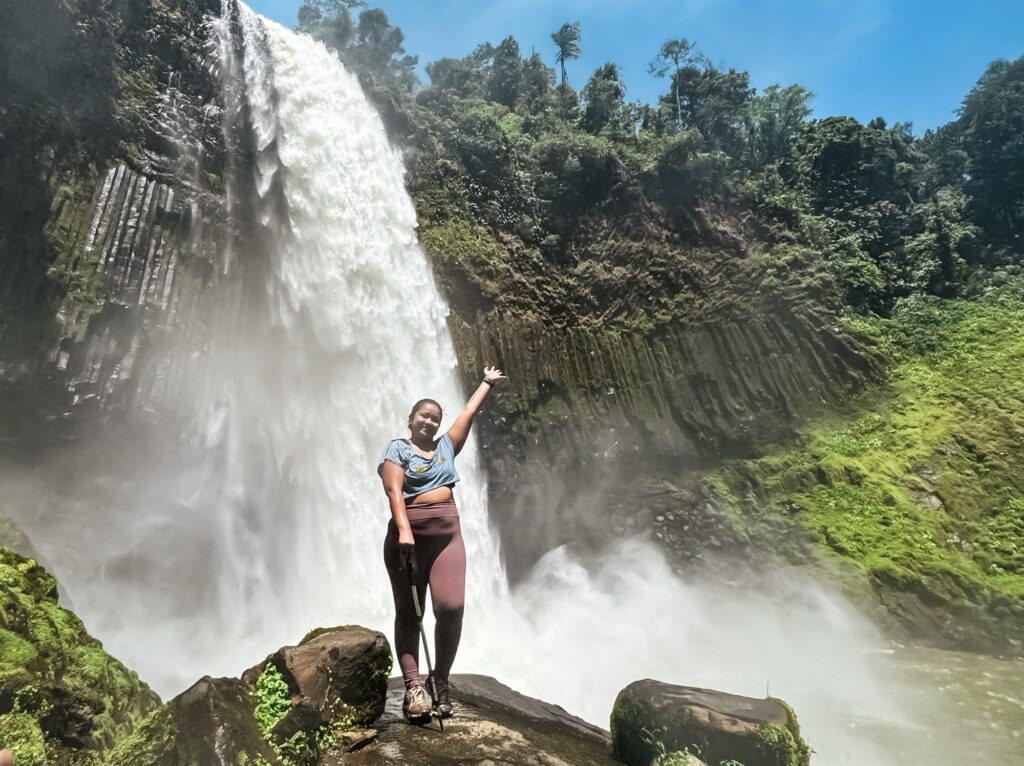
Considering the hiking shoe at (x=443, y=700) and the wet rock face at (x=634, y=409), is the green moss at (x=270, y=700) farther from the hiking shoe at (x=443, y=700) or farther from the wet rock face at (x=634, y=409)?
the wet rock face at (x=634, y=409)

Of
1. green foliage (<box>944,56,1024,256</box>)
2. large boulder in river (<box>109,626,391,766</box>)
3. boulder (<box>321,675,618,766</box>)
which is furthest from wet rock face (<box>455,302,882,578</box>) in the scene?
large boulder in river (<box>109,626,391,766</box>)

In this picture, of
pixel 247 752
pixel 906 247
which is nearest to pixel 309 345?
pixel 247 752

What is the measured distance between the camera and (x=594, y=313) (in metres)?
Result: 18.3

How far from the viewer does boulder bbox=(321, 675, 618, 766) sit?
10.3ft

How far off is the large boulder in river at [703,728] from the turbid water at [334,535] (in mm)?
4484

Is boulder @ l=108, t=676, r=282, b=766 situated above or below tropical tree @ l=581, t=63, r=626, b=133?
below

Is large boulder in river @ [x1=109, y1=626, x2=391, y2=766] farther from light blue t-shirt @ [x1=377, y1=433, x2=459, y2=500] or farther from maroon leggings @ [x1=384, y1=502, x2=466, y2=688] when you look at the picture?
light blue t-shirt @ [x1=377, y1=433, x2=459, y2=500]

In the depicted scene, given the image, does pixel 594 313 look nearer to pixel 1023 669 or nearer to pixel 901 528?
pixel 901 528

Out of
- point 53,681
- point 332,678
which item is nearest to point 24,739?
point 53,681

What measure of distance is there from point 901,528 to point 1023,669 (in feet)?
11.9

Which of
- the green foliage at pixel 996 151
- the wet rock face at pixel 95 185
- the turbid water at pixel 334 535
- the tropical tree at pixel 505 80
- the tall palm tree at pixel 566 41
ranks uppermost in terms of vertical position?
the tall palm tree at pixel 566 41

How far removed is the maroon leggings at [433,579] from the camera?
3508 millimetres

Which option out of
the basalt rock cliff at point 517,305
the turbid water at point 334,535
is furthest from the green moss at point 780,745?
the basalt rock cliff at point 517,305

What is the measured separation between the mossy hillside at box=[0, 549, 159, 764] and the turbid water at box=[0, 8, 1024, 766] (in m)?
5.27
